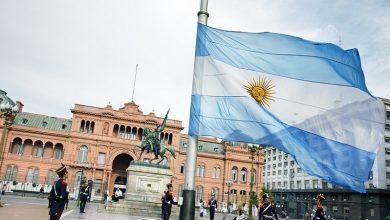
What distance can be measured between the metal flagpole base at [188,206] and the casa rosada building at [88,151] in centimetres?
4755

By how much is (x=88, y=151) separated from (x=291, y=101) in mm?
53342

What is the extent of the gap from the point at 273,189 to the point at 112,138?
4393 centimetres

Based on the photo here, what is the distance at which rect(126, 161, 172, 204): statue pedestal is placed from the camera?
22905 millimetres

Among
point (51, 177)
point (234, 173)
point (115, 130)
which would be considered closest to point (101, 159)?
point (115, 130)

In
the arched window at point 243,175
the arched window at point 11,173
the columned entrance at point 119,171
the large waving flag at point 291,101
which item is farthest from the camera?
the arched window at point 243,175

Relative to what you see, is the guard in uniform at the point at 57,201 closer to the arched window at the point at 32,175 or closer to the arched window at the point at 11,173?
the arched window at the point at 32,175

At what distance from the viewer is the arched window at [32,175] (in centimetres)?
5425

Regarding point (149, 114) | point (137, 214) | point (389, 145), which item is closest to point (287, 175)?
point (389, 145)

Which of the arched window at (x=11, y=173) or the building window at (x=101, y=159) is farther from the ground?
the building window at (x=101, y=159)

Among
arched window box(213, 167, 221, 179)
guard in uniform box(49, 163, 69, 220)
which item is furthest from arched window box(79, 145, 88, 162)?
guard in uniform box(49, 163, 69, 220)

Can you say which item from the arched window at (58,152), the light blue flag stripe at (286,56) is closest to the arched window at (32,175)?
the arched window at (58,152)

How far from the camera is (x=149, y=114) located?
200ft

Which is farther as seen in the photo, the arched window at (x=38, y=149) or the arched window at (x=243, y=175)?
the arched window at (x=243, y=175)

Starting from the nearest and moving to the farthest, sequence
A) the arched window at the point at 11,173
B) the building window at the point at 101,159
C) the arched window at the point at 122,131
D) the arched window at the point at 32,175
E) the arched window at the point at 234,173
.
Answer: the arched window at the point at 11,173, the arched window at the point at 32,175, the building window at the point at 101,159, the arched window at the point at 122,131, the arched window at the point at 234,173
